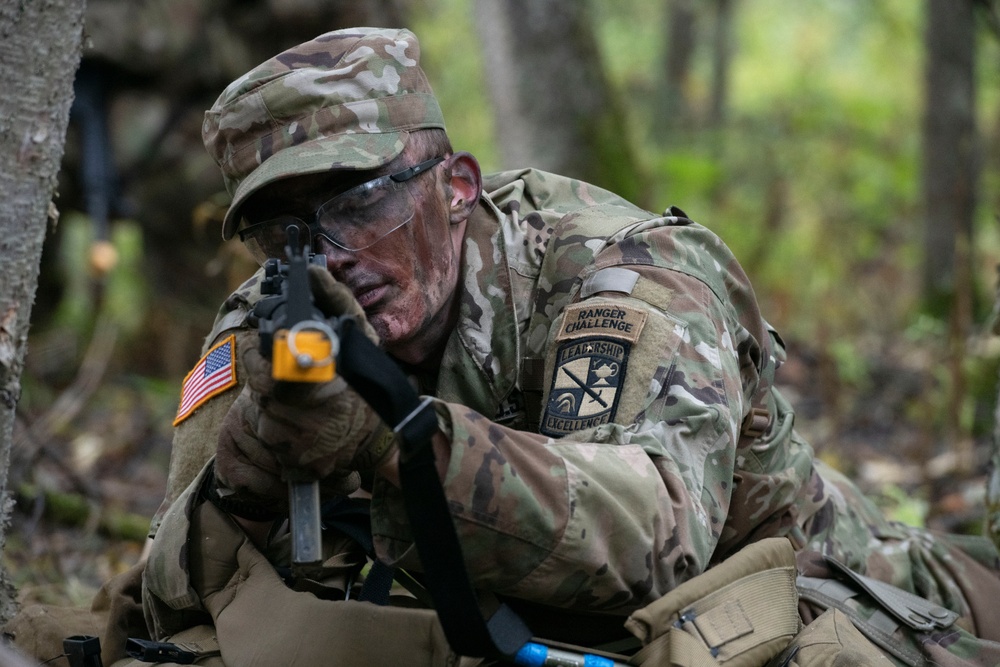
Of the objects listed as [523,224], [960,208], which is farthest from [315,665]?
[960,208]

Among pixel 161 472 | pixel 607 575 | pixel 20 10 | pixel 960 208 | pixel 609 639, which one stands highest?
pixel 20 10

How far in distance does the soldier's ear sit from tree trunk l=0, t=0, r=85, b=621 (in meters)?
1.01

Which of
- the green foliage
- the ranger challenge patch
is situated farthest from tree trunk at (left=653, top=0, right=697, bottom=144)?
the ranger challenge patch

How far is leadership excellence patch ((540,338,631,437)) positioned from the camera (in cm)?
218

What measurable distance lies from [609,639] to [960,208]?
155 inches

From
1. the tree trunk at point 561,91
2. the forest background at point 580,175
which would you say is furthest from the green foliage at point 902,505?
the tree trunk at point 561,91

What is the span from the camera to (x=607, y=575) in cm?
192

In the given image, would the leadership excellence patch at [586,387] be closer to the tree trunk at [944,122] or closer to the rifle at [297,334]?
the rifle at [297,334]

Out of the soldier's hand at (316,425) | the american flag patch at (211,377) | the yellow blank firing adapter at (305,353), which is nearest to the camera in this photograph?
the yellow blank firing adapter at (305,353)

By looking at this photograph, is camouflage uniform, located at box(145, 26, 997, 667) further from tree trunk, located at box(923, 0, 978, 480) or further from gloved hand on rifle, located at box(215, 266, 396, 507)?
tree trunk, located at box(923, 0, 978, 480)

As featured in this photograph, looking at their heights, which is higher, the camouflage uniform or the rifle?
the rifle

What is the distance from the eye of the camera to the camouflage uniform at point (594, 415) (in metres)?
1.89

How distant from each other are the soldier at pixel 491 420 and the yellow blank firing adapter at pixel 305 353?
0.32ft

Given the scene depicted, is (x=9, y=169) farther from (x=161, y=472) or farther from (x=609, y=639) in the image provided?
(x=161, y=472)
